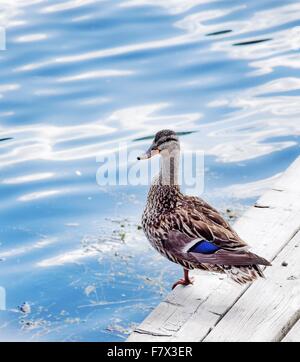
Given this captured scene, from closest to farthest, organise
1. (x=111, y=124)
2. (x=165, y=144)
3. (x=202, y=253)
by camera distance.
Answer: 1. (x=202, y=253)
2. (x=165, y=144)
3. (x=111, y=124)

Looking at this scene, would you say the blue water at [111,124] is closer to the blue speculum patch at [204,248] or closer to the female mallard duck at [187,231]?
the female mallard duck at [187,231]

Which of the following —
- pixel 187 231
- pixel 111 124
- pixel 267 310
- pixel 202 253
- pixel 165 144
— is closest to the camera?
pixel 267 310

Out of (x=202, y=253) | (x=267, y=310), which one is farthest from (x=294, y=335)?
(x=202, y=253)

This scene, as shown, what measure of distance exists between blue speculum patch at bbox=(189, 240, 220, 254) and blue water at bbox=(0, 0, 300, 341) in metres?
1.09

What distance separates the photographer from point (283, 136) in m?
8.23

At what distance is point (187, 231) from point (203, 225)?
0.08 meters

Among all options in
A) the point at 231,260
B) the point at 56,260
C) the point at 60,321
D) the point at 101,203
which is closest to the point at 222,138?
the point at 101,203

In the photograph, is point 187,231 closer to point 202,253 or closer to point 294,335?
point 202,253

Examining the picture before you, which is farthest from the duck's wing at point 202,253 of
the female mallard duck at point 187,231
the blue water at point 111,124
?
the blue water at point 111,124

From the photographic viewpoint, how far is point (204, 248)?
4711 millimetres

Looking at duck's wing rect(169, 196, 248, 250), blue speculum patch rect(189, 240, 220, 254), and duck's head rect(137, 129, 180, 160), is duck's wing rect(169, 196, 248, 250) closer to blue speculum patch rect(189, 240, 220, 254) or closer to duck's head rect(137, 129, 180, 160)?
blue speculum patch rect(189, 240, 220, 254)

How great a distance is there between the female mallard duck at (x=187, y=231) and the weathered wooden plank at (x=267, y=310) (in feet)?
0.32

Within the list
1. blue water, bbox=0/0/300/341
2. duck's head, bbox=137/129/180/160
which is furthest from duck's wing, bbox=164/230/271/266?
blue water, bbox=0/0/300/341

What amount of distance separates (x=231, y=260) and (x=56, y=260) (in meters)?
2.14
